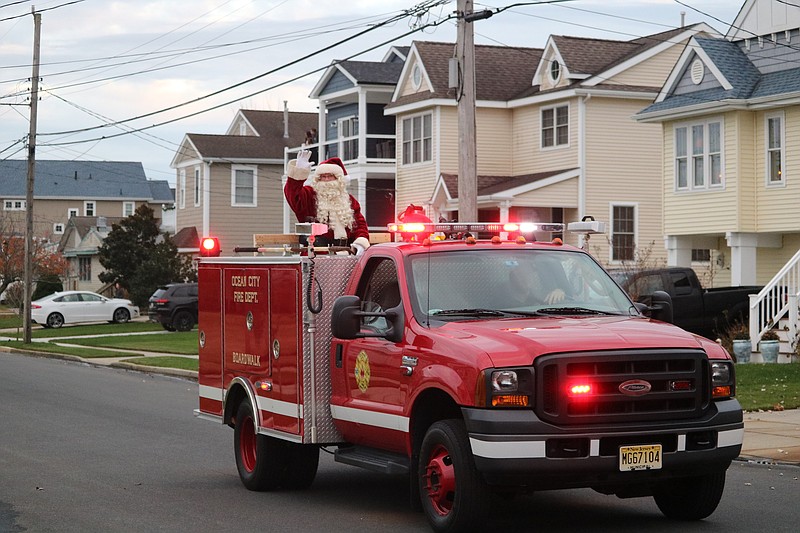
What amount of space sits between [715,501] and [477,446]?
203 centimetres

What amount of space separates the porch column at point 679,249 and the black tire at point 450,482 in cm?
2517

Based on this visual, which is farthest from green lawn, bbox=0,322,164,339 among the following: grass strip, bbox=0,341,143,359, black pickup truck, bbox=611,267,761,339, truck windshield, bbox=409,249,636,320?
truck windshield, bbox=409,249,636,320

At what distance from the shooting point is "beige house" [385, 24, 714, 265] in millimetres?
37438

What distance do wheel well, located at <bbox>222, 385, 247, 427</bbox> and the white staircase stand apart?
1371 centimetres

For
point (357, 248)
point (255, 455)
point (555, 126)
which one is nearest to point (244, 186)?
point (555, 126)

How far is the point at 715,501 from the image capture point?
348 inches

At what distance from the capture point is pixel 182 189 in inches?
2408

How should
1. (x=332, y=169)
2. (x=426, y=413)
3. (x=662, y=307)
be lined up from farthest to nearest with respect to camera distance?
1. (x=332, y=169)
2. (x=662, y=307)
3. (x=426, y=413)

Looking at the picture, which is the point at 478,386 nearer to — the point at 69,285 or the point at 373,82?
the point at 373,82

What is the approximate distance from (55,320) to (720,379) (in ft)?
144

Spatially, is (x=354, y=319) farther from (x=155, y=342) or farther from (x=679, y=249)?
(x=155, y=342)

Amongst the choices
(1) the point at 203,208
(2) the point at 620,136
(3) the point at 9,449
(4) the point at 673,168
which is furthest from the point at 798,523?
(1) the point at 203,208

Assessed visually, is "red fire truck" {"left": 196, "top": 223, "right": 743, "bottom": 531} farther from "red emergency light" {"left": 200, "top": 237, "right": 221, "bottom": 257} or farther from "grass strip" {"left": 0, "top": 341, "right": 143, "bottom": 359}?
"grass strip" {"left": 0, "top": 341, "right": 143, "bottom": 359}

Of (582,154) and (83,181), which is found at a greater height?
(83,181)
